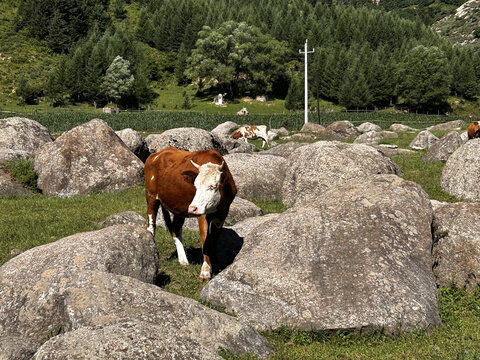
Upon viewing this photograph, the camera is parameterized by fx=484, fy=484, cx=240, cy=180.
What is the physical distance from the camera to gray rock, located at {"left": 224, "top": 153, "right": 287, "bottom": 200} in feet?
66.0

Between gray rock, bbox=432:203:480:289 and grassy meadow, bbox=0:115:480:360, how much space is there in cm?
39

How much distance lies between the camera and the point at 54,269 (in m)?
8.71

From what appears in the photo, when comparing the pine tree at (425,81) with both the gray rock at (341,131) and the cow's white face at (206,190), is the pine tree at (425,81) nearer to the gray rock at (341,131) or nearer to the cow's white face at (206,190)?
the gray rock at (341,131)

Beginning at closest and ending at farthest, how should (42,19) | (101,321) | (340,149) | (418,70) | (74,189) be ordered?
(101,321) → (340,149) → (74,189) → (418,70) → (42,19)

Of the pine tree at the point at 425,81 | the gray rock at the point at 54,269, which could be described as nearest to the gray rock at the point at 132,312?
the gray rock at the point at 54,269

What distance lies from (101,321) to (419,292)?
5.63 meters

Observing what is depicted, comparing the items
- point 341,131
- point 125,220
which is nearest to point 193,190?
point 125,220

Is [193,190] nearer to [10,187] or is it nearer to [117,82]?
[10,187]

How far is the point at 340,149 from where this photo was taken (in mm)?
18375

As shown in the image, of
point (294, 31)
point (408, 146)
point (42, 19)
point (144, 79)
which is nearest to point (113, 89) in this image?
point (144, 79)

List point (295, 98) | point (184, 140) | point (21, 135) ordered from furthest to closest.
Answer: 1. point (295, 98)
2. point (21, 135)
3. point (184, 140)

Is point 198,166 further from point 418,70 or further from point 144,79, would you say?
point 418,70

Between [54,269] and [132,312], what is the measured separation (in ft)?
7.62

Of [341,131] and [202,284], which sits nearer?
[202,284]
